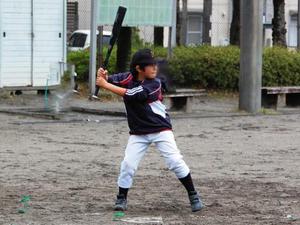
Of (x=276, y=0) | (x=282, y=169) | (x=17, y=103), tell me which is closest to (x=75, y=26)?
(x=276, y=0)

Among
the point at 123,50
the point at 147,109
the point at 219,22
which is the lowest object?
the point at 147,109

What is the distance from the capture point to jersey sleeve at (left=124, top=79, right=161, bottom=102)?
773cm

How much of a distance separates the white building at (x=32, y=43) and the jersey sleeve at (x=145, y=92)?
11.3m

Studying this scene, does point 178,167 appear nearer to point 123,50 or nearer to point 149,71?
point 149,71

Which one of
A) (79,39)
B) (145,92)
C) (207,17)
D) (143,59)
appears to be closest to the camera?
(145,92)

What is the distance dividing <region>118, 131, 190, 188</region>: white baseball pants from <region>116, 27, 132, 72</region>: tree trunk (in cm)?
1373

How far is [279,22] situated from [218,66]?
3.97m

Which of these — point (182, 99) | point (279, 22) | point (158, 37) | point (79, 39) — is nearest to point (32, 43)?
point (182, 99)

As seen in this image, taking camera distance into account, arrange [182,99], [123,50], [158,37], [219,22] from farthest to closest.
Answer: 1. [219,22]
2. [158,37]
3. [123,50]
4. [182,99]

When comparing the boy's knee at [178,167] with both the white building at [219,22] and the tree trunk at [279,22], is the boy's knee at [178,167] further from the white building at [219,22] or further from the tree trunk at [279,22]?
the white building at [219,22]

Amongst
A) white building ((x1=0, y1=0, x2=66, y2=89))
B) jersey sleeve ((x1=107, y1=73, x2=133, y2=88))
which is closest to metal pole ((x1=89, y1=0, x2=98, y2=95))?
white building ((x1=0, y1=0, x2=66, y2=89))

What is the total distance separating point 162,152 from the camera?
7.91 metres

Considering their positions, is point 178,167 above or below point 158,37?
below

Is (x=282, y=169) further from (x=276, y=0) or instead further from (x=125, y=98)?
(x=276, y=0)
